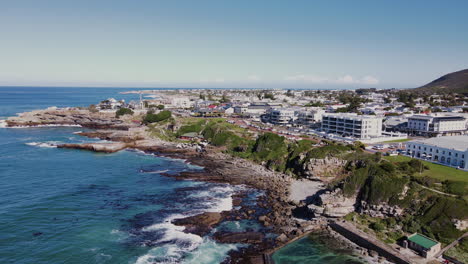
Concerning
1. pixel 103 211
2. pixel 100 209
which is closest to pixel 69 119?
pixel 100 209

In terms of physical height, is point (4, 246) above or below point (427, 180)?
below

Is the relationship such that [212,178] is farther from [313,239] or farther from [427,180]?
[427,180]

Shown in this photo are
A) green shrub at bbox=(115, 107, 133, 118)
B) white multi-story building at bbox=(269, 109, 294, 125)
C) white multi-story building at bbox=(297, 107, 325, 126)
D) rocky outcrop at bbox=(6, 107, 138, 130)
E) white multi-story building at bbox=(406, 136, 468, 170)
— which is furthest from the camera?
green shrub at bbox=(115, 107, 133, 118)

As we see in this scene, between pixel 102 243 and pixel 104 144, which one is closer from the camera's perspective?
pixel 102 243

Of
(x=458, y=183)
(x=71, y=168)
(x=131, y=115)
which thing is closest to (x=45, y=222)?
(x=71, y=168)

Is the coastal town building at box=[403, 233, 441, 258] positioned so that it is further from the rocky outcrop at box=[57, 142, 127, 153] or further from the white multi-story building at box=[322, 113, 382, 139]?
the rocky outcrop at box=[57, 142, 127, 153]

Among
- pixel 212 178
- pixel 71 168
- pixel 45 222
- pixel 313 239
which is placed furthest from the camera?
pixel 71 168

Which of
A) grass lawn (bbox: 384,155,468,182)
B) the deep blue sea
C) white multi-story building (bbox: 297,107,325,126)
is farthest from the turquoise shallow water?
white multi-story building (bbox: 297,107,325,126)
